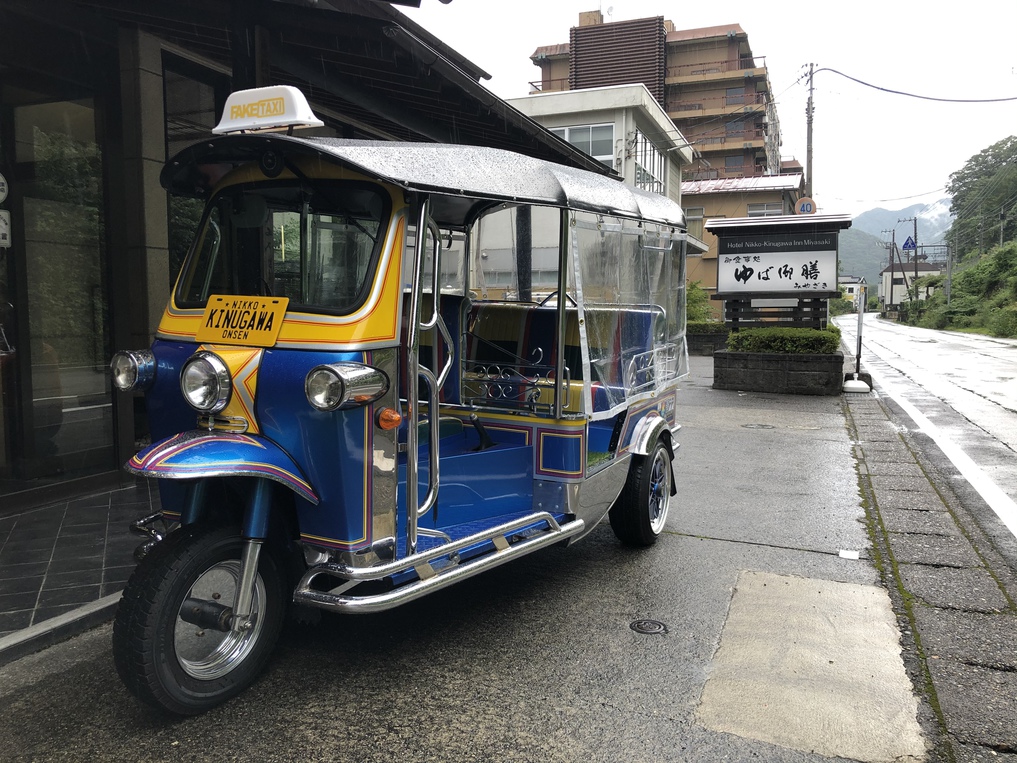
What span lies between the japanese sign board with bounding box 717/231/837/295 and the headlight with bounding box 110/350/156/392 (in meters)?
14.3

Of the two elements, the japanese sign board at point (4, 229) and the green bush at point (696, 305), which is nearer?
the japanese sign board at point (4, 229)

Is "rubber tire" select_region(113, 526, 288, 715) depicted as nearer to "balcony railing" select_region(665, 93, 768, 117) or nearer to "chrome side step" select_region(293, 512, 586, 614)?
"chrome side step" select_region(293, 512, 586, 614)

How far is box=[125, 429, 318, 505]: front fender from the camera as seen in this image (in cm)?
310

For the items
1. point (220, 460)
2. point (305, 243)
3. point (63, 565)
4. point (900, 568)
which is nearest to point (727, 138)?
point (900, 568)

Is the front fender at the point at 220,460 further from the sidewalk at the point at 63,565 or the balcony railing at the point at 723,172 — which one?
the balcony railing at the point at 723,172

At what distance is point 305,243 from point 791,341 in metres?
13.1

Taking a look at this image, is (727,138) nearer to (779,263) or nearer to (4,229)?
(779,263)

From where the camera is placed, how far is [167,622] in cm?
314

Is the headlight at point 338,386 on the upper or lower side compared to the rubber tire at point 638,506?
upper

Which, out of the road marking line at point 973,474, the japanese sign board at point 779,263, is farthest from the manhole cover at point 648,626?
the japanese sign board at point 779,263

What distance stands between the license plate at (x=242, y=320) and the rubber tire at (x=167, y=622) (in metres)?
0.84

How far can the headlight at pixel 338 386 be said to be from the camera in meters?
3.27

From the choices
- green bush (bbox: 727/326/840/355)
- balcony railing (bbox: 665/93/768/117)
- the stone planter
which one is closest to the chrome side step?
the stone planter

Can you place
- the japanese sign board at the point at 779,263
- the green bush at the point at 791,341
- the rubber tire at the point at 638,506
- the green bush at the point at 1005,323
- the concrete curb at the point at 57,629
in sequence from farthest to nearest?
the green bush at the point at 1005,323 → the japanese sign board at the point at 779,263 → the green bush at the point at 791,341 → the rubber tire at the point at 638,506 → the concrete curb at the point at 57,629
